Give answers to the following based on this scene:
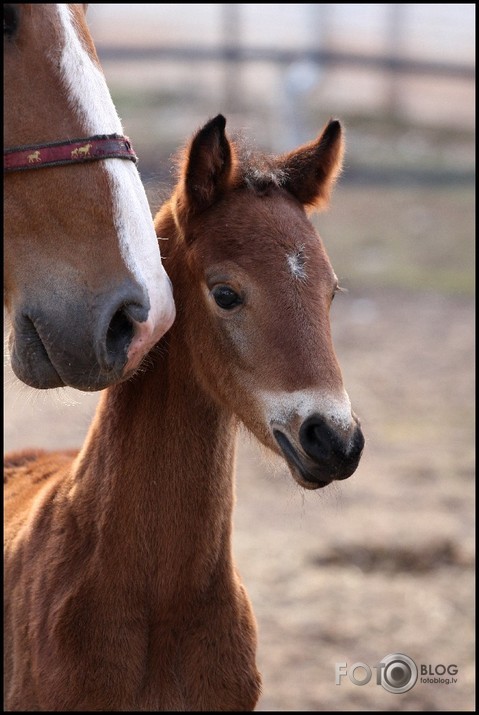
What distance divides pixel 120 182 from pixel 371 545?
3.70m

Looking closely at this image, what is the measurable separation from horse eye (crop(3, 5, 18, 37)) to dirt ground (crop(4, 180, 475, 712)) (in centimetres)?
86

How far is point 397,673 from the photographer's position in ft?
12.5

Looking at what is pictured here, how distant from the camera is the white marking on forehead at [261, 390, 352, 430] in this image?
7.59ft

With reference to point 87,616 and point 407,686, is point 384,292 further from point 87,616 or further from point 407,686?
point 87,616

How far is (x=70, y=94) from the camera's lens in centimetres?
220

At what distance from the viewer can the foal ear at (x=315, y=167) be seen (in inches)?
109

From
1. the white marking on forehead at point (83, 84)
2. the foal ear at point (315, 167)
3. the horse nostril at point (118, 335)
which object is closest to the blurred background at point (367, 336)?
the foal ear at point (315, 167)

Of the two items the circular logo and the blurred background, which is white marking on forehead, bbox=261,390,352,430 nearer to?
the blurred background

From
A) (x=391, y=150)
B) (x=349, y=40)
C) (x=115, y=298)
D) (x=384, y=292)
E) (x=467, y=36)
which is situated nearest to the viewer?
(x=115, y=298)

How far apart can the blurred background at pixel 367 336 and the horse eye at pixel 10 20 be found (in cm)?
81

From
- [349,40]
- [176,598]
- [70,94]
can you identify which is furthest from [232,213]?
[349,40]

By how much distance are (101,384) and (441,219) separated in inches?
406

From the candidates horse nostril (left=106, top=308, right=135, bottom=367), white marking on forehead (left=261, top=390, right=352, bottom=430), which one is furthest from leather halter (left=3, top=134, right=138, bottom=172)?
white marking on forehead (left=261, top=390, right=352, bottom=430)

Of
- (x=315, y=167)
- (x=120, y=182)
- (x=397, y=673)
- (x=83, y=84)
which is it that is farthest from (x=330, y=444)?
(x=397, y=673)
